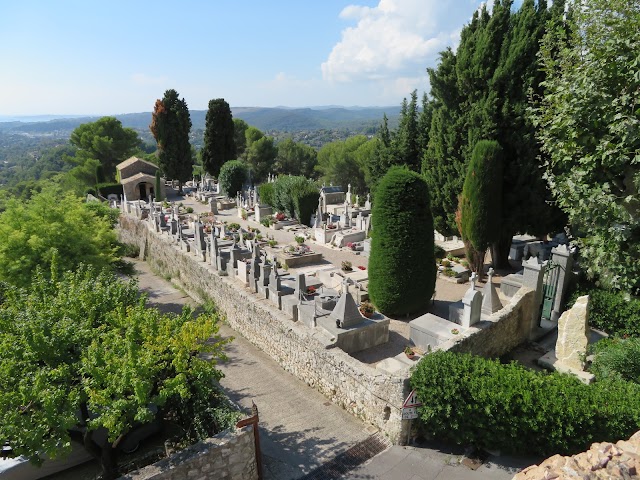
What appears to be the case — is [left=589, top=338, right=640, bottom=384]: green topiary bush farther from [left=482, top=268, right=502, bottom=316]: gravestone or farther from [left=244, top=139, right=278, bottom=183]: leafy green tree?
[left=244, top=139, right=278, bottom=183]: leafy green tree

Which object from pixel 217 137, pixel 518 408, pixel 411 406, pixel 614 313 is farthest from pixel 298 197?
pixel 518 408

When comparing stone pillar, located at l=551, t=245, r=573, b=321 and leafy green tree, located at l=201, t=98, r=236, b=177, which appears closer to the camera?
stone pillar, located at l=551, t=245, r=573, b=321

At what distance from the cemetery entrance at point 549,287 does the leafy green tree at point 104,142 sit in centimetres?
5176

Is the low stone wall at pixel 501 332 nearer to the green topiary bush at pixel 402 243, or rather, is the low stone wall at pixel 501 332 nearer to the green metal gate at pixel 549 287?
the green metal gate at pixel 549 287

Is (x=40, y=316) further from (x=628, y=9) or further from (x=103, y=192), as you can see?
(x=103, y=192)

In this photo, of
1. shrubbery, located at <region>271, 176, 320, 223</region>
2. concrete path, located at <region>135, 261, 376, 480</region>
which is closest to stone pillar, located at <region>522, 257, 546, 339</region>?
concrete path, located at <region>135, 261, 376, 480</region>

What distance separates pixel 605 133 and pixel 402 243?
5.98 meters

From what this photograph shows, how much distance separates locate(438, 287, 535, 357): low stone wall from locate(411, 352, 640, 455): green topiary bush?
1.53 m

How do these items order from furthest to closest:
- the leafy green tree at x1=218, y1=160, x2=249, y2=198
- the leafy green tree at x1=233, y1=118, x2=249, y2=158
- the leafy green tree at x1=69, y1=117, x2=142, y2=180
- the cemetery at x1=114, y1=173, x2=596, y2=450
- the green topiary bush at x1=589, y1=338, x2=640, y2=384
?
the leafy green tree at x1=233, y1=118, x2=249, y2=158, the leafy green tree at x1=69, y1=117, x2=142, y2=180, the leafy green tree at x1=218, y1=160, x2=249, y2=198, the cemetery at x1=114, y1=173, x2=596, y2=450, the green topiary bush at x1=589, y1=338, x2=640, y2=384

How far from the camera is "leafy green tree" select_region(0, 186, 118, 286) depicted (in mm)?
13055

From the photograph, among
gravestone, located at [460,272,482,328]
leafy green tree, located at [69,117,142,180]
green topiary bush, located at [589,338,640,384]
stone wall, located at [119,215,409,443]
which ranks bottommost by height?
stone wall, located at [119,215,409,443]

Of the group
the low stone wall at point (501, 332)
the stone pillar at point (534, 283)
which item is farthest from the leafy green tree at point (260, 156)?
the low stone wall at point (501, 332)

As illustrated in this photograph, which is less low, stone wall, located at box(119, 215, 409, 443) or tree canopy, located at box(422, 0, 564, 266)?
tree canopy, located at box(422, 0, 564, 266)

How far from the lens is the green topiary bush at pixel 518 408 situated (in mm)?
7703
